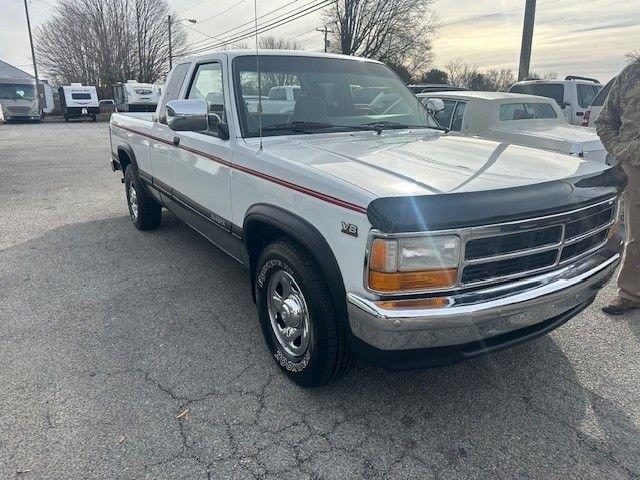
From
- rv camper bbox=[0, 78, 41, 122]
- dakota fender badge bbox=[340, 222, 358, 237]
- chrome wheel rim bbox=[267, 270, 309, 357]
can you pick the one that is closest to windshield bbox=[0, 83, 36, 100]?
rv camper bbox=[0, 78, 41, 122]

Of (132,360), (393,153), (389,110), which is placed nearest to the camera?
(393,153)

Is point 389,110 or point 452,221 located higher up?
point 389,110

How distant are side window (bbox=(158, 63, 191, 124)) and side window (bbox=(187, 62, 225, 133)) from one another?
0.91 feet

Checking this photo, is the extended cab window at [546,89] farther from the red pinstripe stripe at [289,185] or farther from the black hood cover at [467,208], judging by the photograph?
the black hood cover at [467,208]

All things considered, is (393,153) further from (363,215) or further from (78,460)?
(78,460)

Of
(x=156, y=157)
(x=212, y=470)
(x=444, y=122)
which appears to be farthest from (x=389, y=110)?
(x=444, y=122)

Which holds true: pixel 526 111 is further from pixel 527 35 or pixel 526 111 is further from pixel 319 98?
pixel 527 35

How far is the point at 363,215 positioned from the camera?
2100mm

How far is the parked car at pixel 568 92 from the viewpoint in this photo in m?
11.8

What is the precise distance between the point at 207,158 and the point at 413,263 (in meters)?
2.04

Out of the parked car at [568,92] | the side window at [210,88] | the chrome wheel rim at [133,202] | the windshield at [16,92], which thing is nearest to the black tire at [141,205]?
the chrome wheel rim at [133,202]

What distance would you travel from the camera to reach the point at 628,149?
11.5 feet

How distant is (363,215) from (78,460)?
175 cm

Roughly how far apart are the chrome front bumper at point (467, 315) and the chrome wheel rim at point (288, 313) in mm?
534
